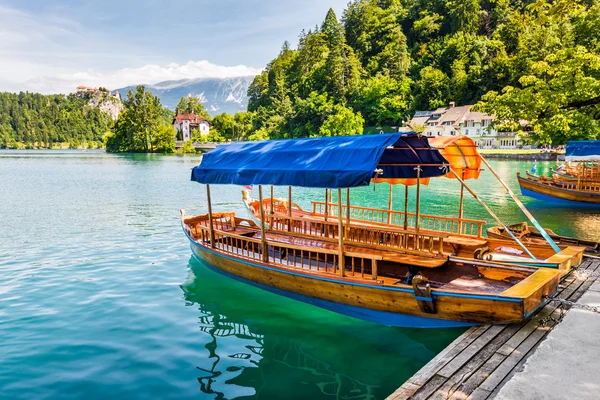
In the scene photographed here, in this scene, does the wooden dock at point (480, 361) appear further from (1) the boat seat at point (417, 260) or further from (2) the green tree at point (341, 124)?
(2) the green tree at point (341, 124)

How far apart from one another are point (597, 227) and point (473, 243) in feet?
40.9

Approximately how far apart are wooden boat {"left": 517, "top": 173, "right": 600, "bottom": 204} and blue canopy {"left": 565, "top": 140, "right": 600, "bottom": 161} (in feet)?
9.27

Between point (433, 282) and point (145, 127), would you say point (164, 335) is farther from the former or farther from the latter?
point (145, 127)

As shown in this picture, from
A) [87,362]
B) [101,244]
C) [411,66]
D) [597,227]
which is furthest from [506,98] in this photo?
[411,66]

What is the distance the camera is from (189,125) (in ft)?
410

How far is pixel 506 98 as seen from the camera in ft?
48.6

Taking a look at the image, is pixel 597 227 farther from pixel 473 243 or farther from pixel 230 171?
pixel 230 171

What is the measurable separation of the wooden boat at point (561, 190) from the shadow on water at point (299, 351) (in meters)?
19.5

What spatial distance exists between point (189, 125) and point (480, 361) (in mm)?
127363

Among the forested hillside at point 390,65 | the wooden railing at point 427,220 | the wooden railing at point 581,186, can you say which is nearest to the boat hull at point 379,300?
the wooden railing at point 427,220

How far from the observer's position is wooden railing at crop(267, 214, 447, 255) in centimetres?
1009

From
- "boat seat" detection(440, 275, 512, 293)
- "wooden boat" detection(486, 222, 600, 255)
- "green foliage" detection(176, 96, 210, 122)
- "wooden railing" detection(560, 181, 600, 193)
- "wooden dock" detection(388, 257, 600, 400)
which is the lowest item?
"wooden dock" detection(388, 257, 600, 400)

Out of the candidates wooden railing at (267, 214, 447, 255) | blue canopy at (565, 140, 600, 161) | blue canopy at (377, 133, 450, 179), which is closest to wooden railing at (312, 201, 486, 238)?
wooden railing at (267, 214, 447, 255)

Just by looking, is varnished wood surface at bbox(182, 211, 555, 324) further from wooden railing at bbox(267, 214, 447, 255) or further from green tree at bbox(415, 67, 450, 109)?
green tree at bbox(415, 67, 450, 109)
